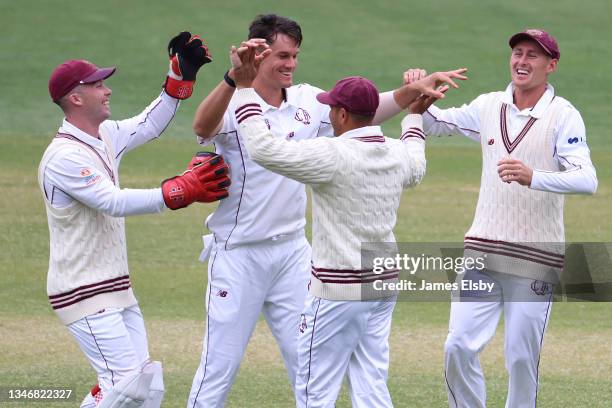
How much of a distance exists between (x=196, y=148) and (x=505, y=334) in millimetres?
11350

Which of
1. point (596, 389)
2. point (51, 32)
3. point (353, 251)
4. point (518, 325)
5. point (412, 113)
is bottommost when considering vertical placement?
point (596, 389)

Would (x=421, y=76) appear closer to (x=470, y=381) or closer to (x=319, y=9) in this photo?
(x=470, y=381)

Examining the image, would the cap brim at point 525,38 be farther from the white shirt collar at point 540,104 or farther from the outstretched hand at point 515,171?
the outstretched hand at point 515,171

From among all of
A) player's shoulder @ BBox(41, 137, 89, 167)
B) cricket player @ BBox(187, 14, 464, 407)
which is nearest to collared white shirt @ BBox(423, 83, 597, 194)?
cricket player @ BBox(187, 14, 464, 407)

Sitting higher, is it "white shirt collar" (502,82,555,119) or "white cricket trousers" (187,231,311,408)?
"white shirt collar" (502,82,555,119)

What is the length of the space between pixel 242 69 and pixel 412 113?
3.61ft

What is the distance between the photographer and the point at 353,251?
20.9ft

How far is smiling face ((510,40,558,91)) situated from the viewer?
7.20 metres

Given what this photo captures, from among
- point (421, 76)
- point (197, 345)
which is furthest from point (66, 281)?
point (197, 345)

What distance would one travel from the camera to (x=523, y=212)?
7.18m

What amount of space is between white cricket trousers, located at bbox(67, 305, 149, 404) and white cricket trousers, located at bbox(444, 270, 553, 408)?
185cm

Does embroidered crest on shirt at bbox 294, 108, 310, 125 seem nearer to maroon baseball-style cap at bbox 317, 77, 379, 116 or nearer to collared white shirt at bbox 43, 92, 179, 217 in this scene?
maroon baseball-style cap at bbox 317, 77, 379, 116

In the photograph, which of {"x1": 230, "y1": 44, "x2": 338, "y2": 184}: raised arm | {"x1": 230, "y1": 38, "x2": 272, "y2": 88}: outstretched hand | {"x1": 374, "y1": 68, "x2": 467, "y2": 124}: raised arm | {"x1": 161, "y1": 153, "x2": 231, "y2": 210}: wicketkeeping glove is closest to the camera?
{"x1": 230, "y1": 44, "x2": 338, "y2": 184}: raised arm

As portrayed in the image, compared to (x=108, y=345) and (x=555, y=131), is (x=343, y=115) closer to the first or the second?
(x=555, y=131)
